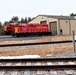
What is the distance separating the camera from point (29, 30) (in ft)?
168

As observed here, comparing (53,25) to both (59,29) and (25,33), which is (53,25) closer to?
(59,29)

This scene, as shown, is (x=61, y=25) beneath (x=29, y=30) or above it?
above

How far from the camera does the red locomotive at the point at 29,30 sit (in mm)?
49375

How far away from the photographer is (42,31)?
53.2 meters

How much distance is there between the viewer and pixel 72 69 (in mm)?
9688

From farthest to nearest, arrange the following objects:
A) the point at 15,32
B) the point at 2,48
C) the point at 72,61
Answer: the point at 15,32 → the point at 2,48 → the point at 72,61

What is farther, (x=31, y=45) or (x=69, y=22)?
(x=69, y=22)

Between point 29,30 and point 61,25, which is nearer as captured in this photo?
point 29,30

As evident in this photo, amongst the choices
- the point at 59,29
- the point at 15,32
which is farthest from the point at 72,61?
the point at 59,29

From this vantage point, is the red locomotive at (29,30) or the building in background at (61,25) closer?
the red locomotive at (29,30)

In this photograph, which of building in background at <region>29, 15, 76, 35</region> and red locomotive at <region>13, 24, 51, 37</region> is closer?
red locomotive at <region>13, 24, 51, 37</region>

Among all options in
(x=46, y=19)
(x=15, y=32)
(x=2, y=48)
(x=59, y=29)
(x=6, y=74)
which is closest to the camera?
(x=6, y=74)

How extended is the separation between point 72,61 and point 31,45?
329 inches

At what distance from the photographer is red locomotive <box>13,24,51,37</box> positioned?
1944 inches
